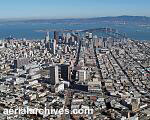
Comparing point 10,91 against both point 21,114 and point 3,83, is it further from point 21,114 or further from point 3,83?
point 21,114

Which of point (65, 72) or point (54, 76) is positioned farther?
point (65, 72)

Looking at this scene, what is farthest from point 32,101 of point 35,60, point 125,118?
point 35,60

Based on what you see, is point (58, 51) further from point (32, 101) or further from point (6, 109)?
point (6, 109)

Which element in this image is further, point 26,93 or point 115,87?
point 115,87

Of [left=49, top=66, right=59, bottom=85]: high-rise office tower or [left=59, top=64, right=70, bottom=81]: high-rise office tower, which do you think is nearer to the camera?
[left=49, top=66, right=59, bottom=85]: high-rise office tower

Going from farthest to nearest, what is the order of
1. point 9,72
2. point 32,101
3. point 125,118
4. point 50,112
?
point 9,72
point 32,101
point 50,112
point 125,118

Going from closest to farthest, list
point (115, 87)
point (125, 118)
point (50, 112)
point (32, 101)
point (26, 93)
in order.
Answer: point (125, 118)
point (50, 112)
point (32, 101)
point (26, 93)
point (115, 87)

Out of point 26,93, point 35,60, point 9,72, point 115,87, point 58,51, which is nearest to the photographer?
point 26,93

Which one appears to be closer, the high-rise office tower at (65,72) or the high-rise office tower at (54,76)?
the high-rise office tower at (54,76)

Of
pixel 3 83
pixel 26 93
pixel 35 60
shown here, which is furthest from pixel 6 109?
pixel 35 60
